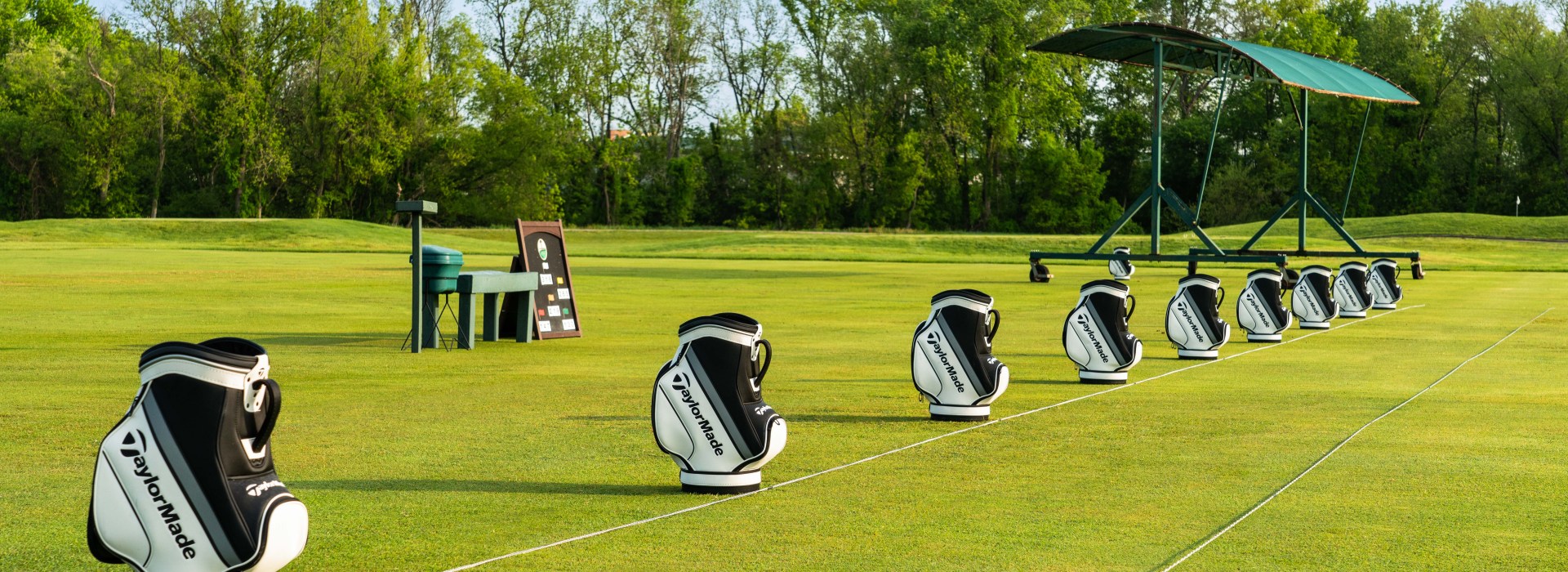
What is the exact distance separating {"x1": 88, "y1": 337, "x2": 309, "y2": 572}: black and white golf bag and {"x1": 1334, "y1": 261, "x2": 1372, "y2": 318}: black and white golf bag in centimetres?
1982

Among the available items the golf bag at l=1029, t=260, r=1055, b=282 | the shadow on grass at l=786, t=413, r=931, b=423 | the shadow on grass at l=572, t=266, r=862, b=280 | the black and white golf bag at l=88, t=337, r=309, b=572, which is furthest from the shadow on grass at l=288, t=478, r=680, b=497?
the golf bag at l=1029, t=260, r=1055, b=282

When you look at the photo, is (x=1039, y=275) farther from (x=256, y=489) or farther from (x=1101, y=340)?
(x=256, y=489)

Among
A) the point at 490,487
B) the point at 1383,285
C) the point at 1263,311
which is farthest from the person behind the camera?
the point at 1383,285

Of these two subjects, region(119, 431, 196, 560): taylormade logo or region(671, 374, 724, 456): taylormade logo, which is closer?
region(119, 431, 196, 560): taylormade logo

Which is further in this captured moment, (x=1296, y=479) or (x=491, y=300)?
(x=491, y=300)

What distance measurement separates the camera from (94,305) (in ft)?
70.8

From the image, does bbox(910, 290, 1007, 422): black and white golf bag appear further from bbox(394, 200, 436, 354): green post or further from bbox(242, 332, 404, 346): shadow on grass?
bbox(242, 332, 404, 346): shadow on grass

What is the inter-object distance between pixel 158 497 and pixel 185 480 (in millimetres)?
110

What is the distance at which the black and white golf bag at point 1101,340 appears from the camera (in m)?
12.4

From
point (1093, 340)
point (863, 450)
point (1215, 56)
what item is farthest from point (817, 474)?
point (1215, 56)

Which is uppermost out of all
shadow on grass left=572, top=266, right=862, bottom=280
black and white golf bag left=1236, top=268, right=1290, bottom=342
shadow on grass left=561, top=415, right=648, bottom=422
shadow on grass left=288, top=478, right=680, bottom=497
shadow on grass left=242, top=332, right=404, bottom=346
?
black and white golf bag left=1236, top=268, right=1290, bottom=342

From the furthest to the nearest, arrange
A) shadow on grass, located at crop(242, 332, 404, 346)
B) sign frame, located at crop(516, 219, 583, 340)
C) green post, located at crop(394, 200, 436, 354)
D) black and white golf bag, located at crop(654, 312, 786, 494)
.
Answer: sign frame, located at crop(516, 219, 583, 340), shadow on grass, located at crop(242, 332, 404, 346), green post, located at crop(394, 200, 436, 354), black and white golf bag, located at crop(654, 312, 786, 494)

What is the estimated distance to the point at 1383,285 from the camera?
24625mm

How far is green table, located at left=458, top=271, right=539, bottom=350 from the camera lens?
616 inches
